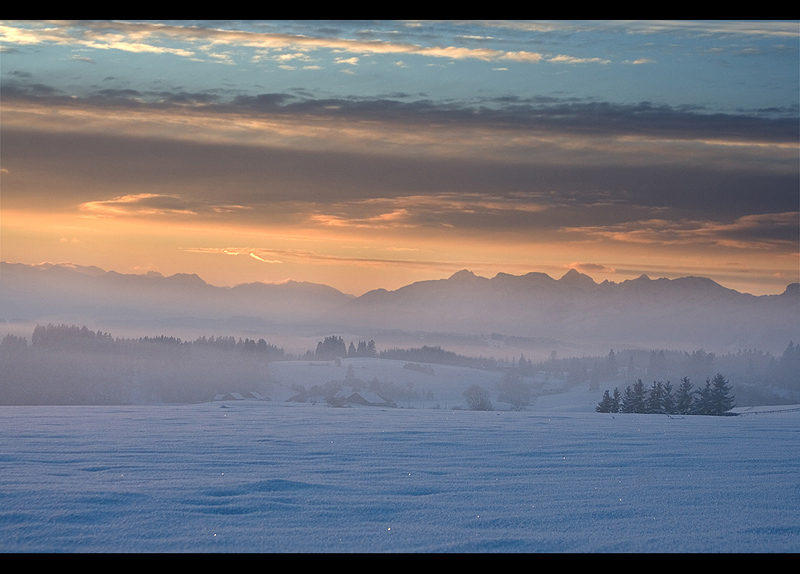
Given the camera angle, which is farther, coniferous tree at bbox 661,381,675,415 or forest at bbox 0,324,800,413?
forest at bbox 0,324,800,413

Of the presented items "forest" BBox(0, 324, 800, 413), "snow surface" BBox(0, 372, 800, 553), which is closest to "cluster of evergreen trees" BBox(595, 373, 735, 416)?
"snow surface" BBox(0, 372, 800, 553)

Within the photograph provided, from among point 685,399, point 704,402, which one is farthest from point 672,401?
point 704,402

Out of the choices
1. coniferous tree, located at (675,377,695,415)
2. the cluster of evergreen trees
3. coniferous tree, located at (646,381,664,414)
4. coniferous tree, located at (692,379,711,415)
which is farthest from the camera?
coniferous tree, located at (675,377,695,415)

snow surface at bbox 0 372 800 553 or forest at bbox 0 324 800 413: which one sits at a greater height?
snow surface at bbox 0 372 800 553

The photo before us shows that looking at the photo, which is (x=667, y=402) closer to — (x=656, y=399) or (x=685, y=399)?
(x=656, y=399)

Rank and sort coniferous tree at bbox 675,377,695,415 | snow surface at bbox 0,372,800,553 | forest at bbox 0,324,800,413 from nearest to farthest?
1. snow surface at bbox 0,372,800,553
2. coniferous tree at bbox 675,377,695,415
3. forest at bbox 0,324,800,413

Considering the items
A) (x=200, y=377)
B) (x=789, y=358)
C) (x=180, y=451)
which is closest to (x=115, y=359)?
(x=200, y=377)

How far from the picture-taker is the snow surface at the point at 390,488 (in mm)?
6145

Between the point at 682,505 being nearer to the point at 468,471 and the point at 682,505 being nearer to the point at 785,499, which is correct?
the point at 785,499

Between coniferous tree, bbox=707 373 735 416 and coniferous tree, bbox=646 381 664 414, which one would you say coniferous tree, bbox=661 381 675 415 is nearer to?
coniferous tree, bbox=646 381 664 414

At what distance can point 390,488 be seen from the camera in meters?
7.99

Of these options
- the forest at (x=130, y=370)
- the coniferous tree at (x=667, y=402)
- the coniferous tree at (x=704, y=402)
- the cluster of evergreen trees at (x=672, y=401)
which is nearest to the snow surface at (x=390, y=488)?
the coniferous tree at (x=667, y=402)

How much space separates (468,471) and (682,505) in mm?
2829

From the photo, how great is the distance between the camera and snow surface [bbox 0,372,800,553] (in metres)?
6.14
